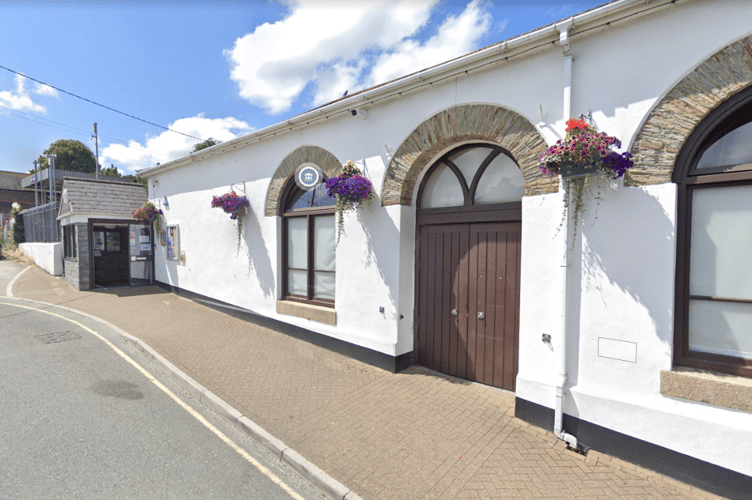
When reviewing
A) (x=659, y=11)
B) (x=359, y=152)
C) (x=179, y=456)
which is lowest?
(x=179, y=456)

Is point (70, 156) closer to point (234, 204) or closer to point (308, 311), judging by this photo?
point (234, 204)

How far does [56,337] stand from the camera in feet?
22.3

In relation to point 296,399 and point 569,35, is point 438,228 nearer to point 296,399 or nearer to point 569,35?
point 569,35

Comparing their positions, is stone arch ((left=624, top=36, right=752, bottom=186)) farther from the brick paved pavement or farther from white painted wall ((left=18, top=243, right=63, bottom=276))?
white painted wall ((left=18, top=243, right=63, bottom=276))

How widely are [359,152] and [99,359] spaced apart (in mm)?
5718

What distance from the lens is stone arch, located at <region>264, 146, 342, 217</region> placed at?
646 cm

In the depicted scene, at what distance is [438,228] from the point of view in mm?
5383

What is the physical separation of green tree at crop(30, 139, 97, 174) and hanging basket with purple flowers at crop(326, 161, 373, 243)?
41.8m

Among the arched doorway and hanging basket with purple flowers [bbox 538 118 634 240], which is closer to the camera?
hanging basket with purple flowers [bbox 538 118 634 240]

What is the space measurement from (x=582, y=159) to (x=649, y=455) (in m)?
2.95

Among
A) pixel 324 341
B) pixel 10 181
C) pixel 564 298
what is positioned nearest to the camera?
pixel 564 298

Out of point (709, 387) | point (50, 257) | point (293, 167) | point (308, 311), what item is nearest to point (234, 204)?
point (293, 167)

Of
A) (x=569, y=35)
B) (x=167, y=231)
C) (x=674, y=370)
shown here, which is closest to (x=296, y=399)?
(x=674, y=370)

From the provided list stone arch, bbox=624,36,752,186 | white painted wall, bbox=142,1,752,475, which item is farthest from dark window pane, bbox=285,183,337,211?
stone arch, bbox=624,36,752,186
